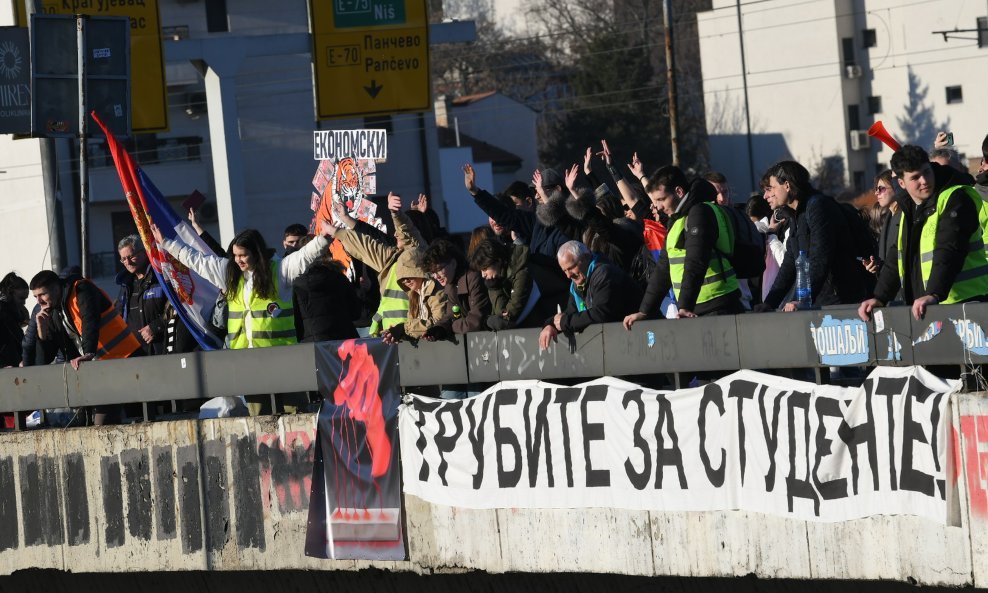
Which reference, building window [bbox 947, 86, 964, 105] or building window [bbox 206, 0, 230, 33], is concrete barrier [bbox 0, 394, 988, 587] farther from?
building window [bbox 947, 86, 964, 105]

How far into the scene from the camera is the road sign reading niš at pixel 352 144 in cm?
1371

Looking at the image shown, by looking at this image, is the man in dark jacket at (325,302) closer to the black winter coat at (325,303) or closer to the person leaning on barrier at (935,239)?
the black winter coat at (325,303)

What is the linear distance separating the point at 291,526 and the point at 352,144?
455 centimetres

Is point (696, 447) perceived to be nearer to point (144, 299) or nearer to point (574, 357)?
point (574, 357)

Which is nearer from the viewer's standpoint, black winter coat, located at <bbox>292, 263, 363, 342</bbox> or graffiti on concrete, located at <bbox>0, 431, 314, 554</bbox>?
black winter coat, located at <bbox>292, 263, 363, 342</bbox>

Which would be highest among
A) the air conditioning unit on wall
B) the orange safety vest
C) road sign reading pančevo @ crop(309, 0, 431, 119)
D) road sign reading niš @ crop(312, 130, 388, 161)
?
the air conditioning unit on wall

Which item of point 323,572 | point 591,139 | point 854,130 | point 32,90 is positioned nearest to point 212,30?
point 591,139

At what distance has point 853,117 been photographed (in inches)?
2847

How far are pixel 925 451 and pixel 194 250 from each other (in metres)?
5.79

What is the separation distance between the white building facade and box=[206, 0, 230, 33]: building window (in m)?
24.6

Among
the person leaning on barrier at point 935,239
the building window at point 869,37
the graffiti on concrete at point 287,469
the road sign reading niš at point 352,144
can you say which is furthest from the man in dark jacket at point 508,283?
the building window at point 869,37

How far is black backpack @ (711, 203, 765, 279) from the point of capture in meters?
8.87

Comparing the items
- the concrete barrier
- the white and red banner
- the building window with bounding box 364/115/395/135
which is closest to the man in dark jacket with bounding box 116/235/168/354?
the concrete barrier

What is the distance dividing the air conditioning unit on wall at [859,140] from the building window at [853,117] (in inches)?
26.9
